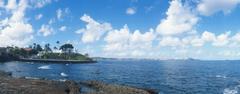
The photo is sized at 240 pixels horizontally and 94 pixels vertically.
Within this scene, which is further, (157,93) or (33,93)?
(157,93)

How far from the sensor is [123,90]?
8119 cm

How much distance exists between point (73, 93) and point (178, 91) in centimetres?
3572

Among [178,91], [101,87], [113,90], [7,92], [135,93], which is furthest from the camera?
[178,91]

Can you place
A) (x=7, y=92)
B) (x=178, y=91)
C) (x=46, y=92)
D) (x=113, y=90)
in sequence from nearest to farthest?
(x=7, y=92)
(x=46, y=92)
(x=113, y=90)
(x=178, y=91)

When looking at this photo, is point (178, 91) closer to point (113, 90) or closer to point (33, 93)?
point (113, 90)

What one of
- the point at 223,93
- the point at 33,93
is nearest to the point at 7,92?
the point at 33,93

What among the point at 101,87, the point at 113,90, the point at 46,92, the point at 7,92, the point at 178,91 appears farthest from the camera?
the point at 178,91

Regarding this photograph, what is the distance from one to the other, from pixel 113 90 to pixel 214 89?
34.5 metres

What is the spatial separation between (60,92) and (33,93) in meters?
7.39

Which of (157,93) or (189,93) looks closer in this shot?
(157,93)

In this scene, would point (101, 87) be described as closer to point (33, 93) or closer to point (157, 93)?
point (157, 93)

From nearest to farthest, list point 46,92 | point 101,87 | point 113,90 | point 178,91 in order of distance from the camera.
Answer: point 46,92 < point 113,90 < point 101,87 < point 178,91

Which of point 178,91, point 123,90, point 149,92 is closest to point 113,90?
point 123,90

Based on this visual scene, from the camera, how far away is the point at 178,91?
311ft
